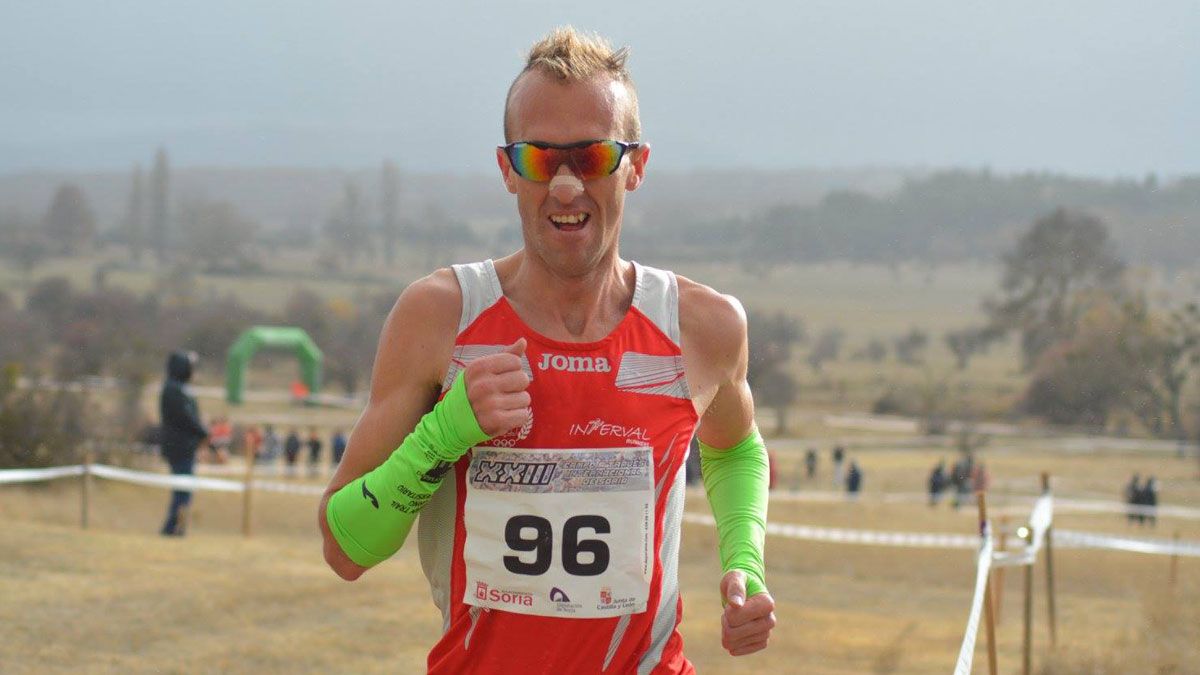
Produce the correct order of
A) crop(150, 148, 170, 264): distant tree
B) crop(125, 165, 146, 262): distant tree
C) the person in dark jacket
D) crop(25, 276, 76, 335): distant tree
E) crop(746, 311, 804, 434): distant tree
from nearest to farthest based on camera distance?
the person in dark jacket → crop(746, 311, 804, 434): distant tree → crop(25, 276, 76, 335): distant tree → crop(125, 165, 146, 262): distant tree → crop(150, 148, 170, 264): distant tree

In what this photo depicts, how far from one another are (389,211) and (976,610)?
146 m

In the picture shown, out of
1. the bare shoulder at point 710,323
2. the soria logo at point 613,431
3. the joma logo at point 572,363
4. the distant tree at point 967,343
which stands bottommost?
the soria logo at point 613,431

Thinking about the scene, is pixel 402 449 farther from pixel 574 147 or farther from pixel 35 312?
pixel 35 312

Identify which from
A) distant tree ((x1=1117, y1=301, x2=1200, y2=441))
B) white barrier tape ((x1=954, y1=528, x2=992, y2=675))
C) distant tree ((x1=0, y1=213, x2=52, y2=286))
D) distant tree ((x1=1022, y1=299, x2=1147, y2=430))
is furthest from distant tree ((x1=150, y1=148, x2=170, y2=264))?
white barrier tape ((x1=954, y1=528, x2=992, y2=675))

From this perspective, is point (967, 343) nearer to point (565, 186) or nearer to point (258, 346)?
point (258, 346)

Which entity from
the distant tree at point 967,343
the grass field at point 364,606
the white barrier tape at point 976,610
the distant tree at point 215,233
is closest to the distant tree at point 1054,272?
the distant tree at point 967,343

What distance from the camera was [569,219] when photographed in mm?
3424

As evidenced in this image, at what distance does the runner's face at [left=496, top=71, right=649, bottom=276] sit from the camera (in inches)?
134

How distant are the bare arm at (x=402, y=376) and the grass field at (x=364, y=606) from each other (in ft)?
19.0

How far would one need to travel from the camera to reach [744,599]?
11.3 feet

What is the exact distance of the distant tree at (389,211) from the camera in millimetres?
143625

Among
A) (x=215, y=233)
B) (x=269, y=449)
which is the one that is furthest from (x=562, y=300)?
(x=215, y=233)

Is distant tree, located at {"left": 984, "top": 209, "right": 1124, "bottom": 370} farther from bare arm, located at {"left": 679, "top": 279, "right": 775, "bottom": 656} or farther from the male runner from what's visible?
the male runner

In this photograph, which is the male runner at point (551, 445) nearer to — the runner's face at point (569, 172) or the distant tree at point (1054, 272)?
the runner's face at point (569, 172)
